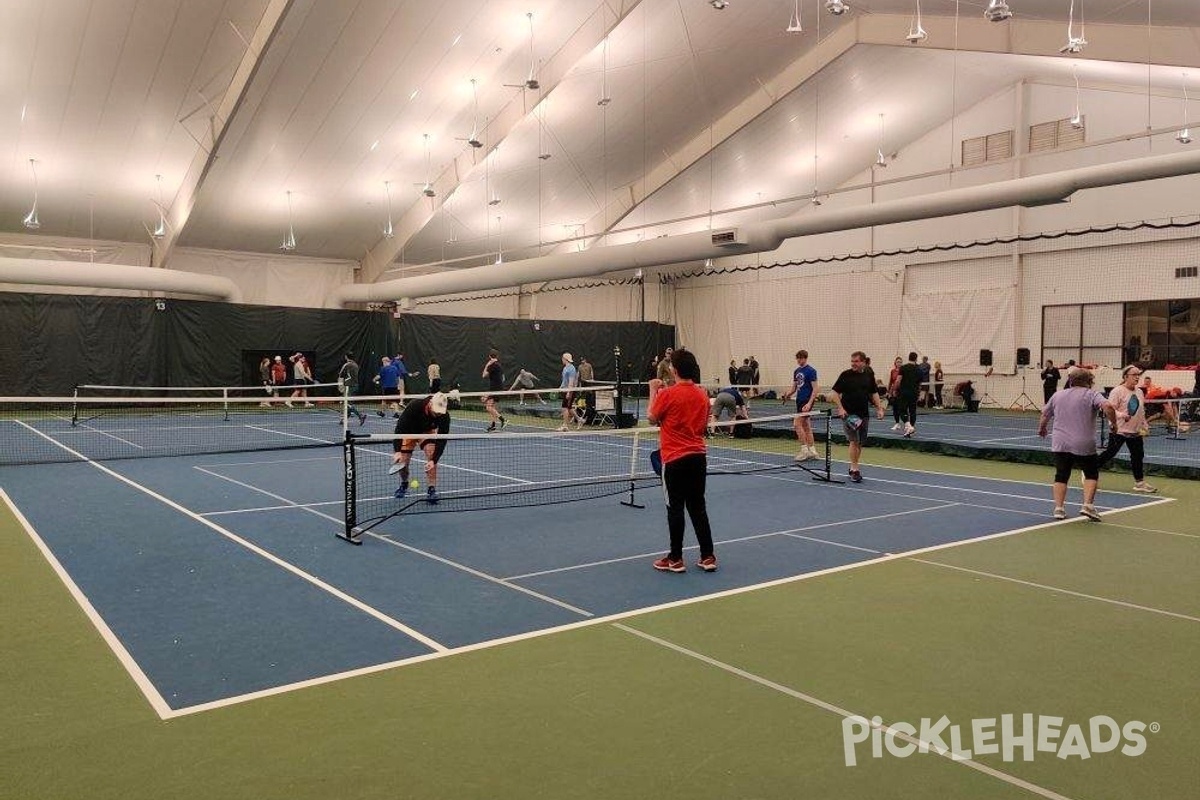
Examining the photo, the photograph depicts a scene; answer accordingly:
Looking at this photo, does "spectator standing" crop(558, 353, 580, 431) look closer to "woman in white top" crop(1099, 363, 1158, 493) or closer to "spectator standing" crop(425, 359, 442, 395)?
"spectator standing" crop(425, 359, 442, 395)

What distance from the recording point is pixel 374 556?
7.58 metres

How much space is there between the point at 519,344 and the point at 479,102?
13.6 m

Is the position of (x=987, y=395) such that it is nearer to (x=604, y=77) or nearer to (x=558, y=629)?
(x=604, y=77)

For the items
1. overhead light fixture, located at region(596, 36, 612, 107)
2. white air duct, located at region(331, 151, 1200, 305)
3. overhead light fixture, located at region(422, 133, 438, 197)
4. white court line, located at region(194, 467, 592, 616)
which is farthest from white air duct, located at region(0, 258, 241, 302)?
white court line, located at region(194, 467, 592, 616)

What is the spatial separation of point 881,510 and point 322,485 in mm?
6944

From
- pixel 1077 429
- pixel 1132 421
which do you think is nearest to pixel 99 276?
pixel 1077 429

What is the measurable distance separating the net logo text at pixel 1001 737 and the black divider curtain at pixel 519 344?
2774cm

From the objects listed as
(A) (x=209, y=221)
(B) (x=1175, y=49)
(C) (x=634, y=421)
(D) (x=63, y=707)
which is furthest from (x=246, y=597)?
(A) (x=209, y=221)

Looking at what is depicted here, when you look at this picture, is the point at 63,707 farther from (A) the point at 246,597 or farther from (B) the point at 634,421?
(B) the point at 634,421

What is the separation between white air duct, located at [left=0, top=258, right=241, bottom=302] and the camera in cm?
2367

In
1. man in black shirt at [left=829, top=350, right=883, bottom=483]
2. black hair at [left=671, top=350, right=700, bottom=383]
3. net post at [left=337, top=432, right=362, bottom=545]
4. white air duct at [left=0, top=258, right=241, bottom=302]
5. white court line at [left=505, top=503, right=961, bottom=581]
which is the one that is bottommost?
white court line at [left=505, top=503, right=961, bottom=581]

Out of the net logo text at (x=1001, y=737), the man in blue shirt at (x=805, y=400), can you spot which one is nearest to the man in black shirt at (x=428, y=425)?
the man in blue shirt at (x=805, y=400)

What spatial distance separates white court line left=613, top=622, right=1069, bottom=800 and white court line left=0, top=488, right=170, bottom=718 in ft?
8.58

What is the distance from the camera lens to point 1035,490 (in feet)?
38.0
